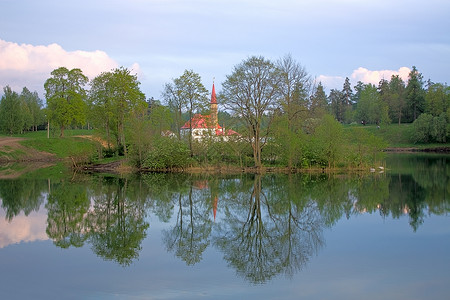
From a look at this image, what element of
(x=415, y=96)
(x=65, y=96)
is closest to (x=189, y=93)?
(x=65, y=96)

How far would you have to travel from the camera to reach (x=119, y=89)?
135ft

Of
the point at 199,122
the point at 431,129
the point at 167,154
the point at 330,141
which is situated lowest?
the point at 167,154

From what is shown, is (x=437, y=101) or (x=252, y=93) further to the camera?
(x=437, y=101)

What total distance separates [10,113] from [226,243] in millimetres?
56095

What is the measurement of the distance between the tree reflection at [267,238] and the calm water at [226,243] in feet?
0.11

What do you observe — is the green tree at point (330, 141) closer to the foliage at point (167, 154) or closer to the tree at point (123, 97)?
the foliage at point (167, 154)

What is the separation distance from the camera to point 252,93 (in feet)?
109

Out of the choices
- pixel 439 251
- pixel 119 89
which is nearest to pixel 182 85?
pixel 119 89

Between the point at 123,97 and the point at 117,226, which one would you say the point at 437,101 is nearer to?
the point at 123,97

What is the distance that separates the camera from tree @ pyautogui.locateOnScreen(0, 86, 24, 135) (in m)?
59.2

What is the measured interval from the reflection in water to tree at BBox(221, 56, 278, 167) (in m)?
5.89

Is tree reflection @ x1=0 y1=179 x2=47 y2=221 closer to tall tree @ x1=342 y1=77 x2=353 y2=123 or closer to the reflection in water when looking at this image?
the reflection in water

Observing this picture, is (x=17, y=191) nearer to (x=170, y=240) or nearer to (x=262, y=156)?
(x=170, y=240)

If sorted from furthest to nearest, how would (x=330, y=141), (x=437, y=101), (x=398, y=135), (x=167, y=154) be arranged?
(x=398, y=135)
(x=437, y=101)
(x=167, y=154)
(x=330, y=141)
